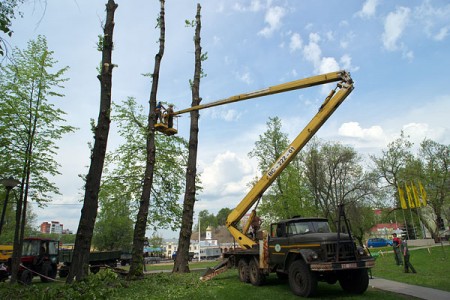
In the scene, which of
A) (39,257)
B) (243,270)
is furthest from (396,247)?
(39,257)

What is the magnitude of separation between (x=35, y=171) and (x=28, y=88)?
4.05 m

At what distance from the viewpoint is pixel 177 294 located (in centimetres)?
917

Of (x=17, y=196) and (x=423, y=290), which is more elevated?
(x=17, y=196)

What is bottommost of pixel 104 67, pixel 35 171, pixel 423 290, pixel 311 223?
pixel 423 290

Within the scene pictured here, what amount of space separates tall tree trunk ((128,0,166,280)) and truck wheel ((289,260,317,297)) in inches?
238

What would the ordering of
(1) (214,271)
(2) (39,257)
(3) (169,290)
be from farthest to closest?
1. (2) (39,257)
2. (1) (214,271)
3. (3) (169,290)

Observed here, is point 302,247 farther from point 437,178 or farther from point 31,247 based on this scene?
point 437,178

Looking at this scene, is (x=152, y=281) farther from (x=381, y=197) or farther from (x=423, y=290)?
(x=381, y=197)

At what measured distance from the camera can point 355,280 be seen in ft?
31.7

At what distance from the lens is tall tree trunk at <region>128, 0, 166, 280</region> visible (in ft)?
43.1

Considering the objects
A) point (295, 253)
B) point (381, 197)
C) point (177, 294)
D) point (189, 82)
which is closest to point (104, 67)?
point (177, 294)

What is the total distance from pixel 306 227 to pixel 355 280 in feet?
6.65

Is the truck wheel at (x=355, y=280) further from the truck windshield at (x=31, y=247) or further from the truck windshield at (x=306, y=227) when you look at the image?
the truck windshield at (x=31, y=247)

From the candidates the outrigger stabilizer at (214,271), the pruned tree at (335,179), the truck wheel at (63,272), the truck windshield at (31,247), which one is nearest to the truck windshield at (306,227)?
the outrigger stabilizer at (214,271)
